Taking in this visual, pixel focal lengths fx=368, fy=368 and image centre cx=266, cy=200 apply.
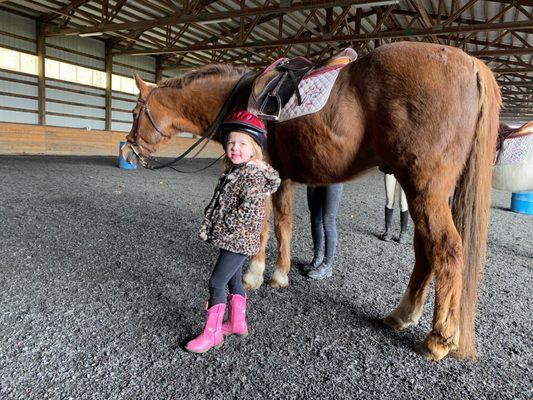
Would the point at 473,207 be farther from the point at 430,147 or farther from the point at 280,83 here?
the point at 280,83

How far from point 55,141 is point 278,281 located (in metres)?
15.8

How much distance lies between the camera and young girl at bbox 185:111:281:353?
2105 mm

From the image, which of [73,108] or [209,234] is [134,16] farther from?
[209,234]

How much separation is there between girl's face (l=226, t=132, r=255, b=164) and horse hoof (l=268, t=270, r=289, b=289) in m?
1.42

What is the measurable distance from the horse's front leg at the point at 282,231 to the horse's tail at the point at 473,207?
1359mm

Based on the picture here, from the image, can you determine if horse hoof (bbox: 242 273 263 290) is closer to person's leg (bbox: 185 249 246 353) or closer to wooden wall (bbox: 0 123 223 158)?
person's leg (bbox: 185 249 246 353)

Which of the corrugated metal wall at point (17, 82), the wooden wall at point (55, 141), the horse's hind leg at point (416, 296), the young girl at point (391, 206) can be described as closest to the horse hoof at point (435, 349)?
the horse's hind leg at point (416, 296)

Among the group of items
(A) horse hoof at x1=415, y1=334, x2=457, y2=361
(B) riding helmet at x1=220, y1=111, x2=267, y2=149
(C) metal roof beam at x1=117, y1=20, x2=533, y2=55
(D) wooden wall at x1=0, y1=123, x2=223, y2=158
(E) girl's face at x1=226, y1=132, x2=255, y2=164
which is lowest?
(D) wooden wall at x1=0, y1=123, x2=223, y2=158

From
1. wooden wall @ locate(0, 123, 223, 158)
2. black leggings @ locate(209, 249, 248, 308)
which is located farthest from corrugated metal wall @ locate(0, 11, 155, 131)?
black leggings @ locate(209, 249, 248, 308)

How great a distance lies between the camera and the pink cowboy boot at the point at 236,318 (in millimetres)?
2375

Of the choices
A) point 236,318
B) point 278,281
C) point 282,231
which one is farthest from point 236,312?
point 282,231

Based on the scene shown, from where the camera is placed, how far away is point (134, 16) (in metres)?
15.0

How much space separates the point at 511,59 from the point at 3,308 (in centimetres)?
2248

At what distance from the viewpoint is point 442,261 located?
86.5 inches
